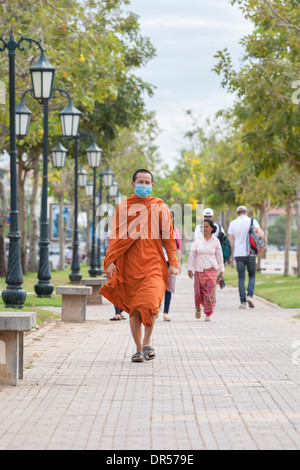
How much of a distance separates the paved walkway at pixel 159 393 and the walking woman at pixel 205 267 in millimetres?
2540

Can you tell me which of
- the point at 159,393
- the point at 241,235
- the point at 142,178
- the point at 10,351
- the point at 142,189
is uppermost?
the point at 142,178

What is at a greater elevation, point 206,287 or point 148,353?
point 206,287

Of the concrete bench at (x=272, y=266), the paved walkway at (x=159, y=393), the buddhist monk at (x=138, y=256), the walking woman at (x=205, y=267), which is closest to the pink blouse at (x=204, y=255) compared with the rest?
the walking woman at (x=205, y=267)

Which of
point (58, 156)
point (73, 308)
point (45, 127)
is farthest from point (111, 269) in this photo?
point (58, 156)

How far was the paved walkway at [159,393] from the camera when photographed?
6.19 metres

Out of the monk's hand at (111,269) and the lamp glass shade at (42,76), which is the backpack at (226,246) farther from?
the monk's hand at (111,269)

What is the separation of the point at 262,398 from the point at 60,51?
1736 centimetres

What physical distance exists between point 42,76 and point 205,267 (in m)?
4.74

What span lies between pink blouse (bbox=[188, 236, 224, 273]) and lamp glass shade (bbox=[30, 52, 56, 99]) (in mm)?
4100

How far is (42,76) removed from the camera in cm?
1781

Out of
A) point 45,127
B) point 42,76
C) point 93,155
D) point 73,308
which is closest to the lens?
point 73,308

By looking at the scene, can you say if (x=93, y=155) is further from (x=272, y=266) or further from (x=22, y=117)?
(x=272, y=266)

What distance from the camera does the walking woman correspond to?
16344 millimetres

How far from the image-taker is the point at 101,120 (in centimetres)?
3384
